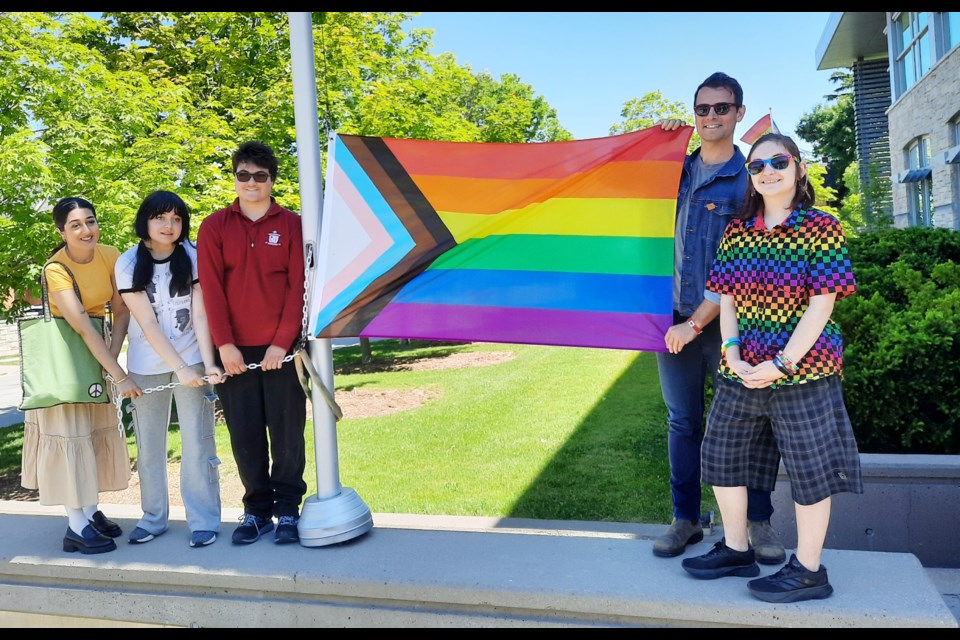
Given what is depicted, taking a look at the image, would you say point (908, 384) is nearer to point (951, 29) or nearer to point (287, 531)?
point (287, 531)

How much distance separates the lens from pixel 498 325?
415cm

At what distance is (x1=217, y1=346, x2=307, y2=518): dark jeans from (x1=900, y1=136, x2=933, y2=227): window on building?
18.3 meters

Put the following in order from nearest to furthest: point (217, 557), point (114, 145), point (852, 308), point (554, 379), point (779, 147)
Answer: point (779, 147)
point (217, 557)
point (852, 308)
point (114, 145)
point (554, 379)

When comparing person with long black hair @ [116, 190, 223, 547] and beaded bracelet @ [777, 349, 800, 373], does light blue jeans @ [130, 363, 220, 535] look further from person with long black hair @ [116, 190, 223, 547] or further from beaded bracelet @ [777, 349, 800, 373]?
beaded bracelet @ [777, 349, 800, 373]

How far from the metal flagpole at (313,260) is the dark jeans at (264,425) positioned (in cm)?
12

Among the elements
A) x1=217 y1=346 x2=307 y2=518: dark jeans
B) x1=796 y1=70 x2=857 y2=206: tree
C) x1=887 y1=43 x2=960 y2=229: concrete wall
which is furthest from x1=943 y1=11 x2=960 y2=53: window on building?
x1=796 y1=70 x2=857 y2=206: tree

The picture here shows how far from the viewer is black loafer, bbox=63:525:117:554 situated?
418 centimetres

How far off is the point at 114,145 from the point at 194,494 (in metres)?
5.06

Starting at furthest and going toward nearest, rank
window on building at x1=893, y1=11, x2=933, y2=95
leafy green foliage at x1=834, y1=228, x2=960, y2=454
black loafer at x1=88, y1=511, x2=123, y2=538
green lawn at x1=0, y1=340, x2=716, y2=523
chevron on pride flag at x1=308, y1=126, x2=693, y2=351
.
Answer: window on building at x1=893, y1=11, x2=933, y2=95
green lawn at x1=0, y1=340, x2=716, y2=523
leafy green foliage at x1=834, y1=228, x2=960, y2=454
black loafer at x1=88, y1=511, x2=123, y2=538
chevron on pride flag at x1=308, y1=126, x2=693, y2=351

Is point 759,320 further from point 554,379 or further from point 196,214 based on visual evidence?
point 554,379

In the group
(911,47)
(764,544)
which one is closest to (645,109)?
(911,47)

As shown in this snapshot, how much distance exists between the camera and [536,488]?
20.5 feet

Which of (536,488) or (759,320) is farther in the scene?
(536,488)

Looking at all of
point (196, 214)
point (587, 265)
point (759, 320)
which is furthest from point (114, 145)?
point (759, 320)
